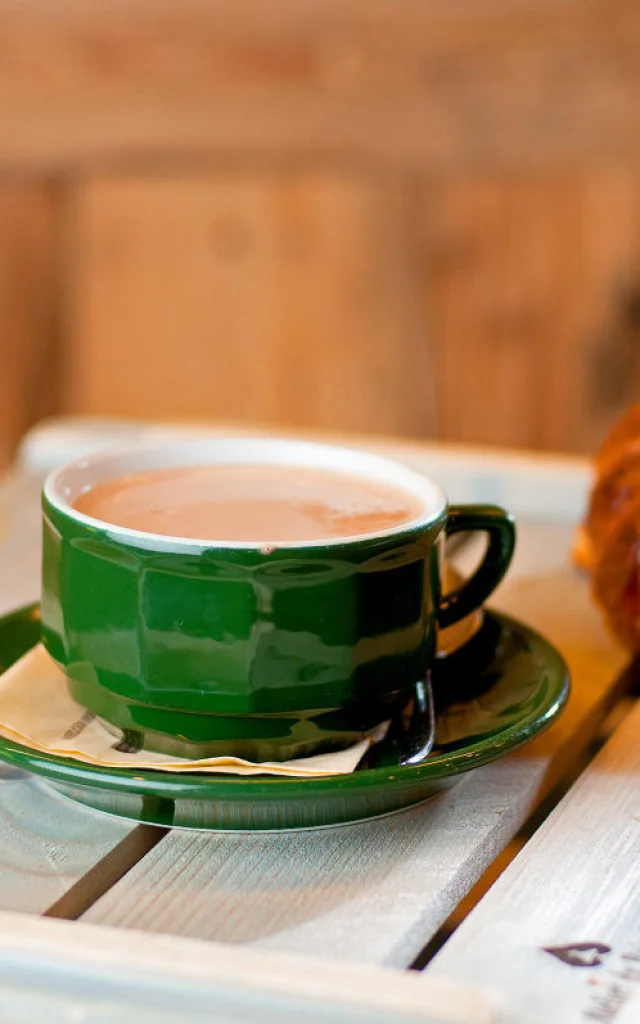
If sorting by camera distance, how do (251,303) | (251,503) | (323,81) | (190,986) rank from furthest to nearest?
(251,303) < (323,81) < (251,503) < (190,986)

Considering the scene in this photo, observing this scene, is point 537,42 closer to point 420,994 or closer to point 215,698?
point 215,698

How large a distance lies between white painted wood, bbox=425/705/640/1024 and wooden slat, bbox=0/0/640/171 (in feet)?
4.78

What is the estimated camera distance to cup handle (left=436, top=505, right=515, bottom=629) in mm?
531

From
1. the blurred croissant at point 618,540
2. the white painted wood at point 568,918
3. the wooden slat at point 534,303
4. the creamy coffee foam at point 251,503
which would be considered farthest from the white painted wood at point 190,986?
the wooden slat at point 534,303

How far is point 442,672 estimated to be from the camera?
22.2 inches

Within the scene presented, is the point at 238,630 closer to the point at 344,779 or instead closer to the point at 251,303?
the point at 344,779

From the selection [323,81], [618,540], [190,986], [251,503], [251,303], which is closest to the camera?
[190,986]

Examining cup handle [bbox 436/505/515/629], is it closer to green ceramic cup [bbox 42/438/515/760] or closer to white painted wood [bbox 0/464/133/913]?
green ceramic cup [bbox 42/438/515/760]

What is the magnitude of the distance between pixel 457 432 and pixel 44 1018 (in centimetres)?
169

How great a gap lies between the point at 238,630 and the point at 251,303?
5.10ft

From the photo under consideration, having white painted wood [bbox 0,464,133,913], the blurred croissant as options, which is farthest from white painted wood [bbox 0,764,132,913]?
the blurred croissant

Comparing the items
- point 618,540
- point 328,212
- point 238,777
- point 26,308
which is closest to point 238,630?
point 238,777

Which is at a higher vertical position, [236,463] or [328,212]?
[236,463]

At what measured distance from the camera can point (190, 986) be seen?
363 mm
